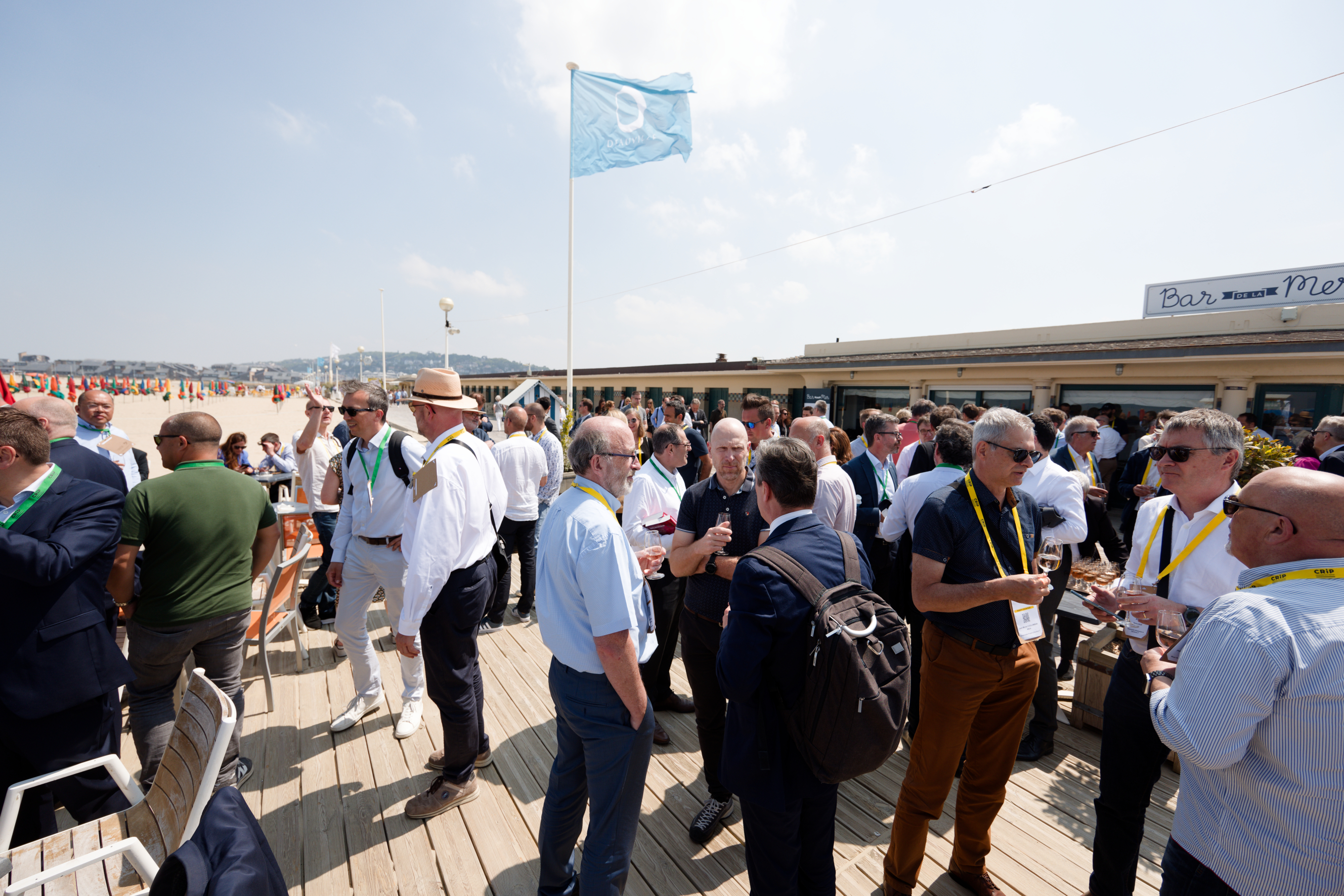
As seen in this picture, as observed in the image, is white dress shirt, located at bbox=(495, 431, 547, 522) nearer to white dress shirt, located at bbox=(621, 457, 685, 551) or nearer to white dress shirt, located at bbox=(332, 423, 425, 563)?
white dress shirt, located at bbox=(332, 423, 425, 563)

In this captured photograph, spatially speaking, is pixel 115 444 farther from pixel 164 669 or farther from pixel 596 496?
pixel 596 496

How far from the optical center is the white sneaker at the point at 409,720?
144 inches

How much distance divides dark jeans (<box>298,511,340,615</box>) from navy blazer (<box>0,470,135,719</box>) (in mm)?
2665

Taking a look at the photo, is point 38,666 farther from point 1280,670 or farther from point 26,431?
point 1280,670

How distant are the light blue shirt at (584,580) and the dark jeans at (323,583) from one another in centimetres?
377

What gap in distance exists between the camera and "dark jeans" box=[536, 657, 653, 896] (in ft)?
6.89

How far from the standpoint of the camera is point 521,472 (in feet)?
18.0

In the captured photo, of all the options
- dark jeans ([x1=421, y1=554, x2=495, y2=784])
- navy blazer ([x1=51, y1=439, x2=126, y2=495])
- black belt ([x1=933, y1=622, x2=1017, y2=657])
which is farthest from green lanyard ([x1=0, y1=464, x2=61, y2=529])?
black belt ([x1=933, y1=622, x2=1017, y2=657])

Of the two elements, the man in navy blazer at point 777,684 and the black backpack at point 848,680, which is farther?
the man in navy blazer at point 777,684

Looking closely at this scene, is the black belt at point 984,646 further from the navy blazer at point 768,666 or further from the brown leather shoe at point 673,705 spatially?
the brown leather shoe at point 673,705

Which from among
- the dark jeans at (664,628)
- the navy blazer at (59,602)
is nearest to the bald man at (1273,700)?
the dark jeans at (664,628)

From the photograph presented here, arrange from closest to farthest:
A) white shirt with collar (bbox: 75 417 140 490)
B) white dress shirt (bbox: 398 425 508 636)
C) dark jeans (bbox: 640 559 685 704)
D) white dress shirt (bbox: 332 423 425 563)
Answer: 1. white dress shirt (bbox: 398 425 508 636)
2. white dress shirt (bbox: 332 423 425 563)
3. dark jeans (bbox: 640 559 685 704)
4. white shirt with collar (bbox: 75 417 140 490)

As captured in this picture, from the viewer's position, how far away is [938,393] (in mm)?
15352

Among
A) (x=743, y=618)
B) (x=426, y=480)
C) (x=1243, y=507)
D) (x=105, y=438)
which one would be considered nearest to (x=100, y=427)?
(x=105, y=438)
